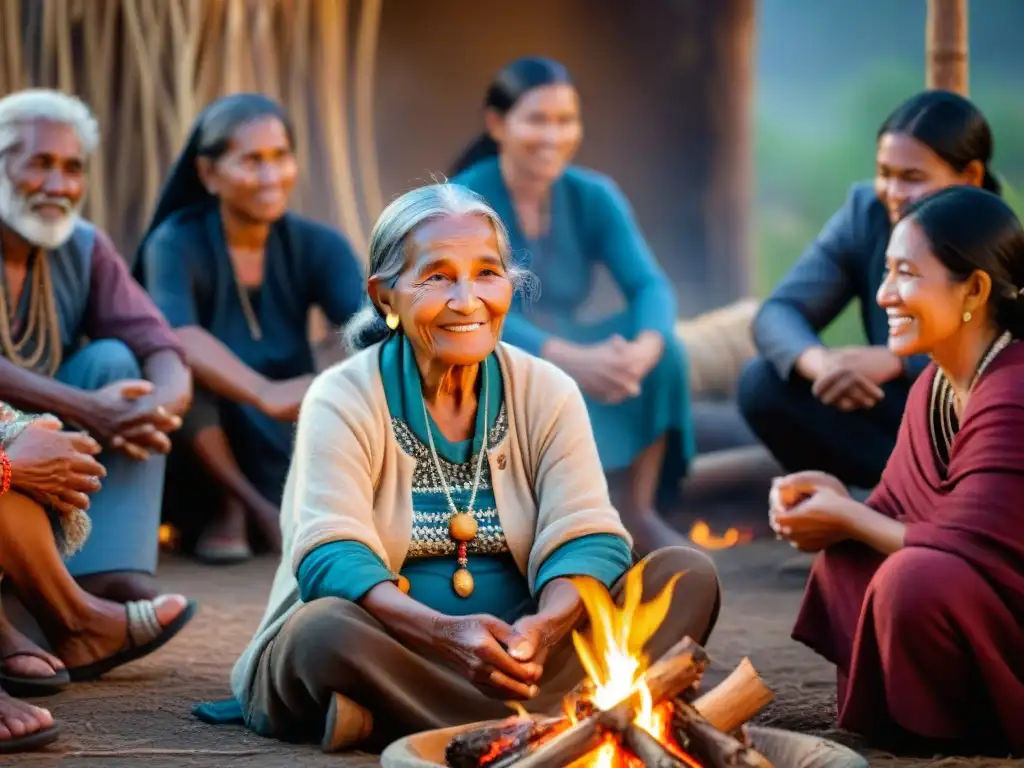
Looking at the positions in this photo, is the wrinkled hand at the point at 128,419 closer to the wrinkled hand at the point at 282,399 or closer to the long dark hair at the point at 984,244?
the wrinkled hand at the point at 282,399

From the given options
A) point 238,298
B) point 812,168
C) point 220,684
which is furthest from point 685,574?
point 812,168

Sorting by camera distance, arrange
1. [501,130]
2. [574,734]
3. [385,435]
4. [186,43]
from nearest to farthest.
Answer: [574,734], [385,435], [501,130], [186,43]

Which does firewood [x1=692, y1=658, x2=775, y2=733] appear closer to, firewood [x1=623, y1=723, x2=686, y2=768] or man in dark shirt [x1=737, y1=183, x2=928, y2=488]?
firewood [x1=623, y1=723, x2=686, y2=768]

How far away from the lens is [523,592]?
477 centimetres

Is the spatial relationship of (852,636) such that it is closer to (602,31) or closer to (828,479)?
(828,479)

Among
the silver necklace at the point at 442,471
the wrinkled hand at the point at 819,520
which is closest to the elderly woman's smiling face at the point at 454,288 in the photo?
the silver necklace at the point at 442,471

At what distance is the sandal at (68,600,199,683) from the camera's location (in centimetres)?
543

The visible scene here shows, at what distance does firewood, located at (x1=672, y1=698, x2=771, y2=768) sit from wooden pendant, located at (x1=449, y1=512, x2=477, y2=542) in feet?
2.72

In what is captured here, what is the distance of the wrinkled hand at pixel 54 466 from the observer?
5.14 m

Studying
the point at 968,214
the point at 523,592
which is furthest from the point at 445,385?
the point at 968,214

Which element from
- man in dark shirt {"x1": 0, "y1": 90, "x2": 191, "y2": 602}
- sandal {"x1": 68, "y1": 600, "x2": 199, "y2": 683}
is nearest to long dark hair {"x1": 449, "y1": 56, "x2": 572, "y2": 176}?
man in dark shirt {"x1": 0, "y1": 90, "x2": 191, "y2": 602}

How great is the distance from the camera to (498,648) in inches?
169

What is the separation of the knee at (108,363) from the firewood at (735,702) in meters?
2.54

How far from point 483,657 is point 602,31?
6241 mm
